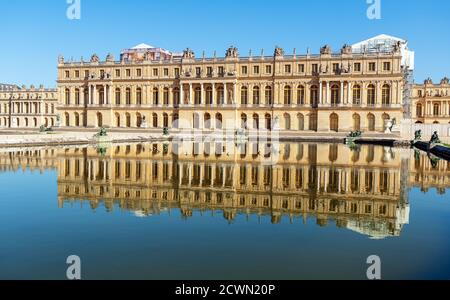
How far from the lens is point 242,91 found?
75.0m

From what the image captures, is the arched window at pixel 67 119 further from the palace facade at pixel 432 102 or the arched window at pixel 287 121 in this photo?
the palace facade at pixel 432 102

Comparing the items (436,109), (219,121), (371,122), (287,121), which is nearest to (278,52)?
(287,121)

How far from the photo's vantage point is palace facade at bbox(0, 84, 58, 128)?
112 m

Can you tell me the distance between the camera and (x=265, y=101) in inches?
2913

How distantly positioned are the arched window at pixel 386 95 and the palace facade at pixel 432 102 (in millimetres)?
31626

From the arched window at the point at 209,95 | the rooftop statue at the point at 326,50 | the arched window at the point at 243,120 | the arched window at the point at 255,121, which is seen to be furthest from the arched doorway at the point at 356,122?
the arched window at the point at 209,95

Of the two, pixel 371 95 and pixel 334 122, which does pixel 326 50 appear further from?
pixel 334 122

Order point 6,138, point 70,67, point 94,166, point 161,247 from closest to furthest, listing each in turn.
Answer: point 161,247 → point 94,166 → point 6,138 → point 70,67

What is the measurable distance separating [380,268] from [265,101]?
65354 mm

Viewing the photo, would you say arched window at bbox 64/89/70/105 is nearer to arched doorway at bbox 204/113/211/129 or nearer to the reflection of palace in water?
arched doorway at bbox 204/113/211/129

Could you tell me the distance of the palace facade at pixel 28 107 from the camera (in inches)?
4417

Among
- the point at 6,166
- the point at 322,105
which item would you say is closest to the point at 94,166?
the point at 6,166

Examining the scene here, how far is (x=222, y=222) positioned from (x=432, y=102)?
304ft
